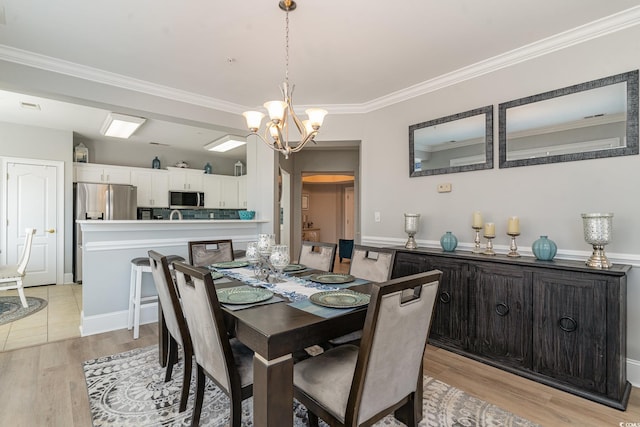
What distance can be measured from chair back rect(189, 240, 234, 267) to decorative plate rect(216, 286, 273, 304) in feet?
3.79

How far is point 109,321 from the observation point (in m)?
3.13

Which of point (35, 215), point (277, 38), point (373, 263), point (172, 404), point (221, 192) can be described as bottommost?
point (172, 404)

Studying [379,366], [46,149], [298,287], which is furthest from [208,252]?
[46,149]

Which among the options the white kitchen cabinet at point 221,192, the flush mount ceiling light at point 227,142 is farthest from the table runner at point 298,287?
the white kitchen cabinet at point 221,192

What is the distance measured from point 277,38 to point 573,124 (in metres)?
2.39

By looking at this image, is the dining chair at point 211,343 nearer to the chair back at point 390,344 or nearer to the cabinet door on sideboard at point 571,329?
the chair back at point 390,344

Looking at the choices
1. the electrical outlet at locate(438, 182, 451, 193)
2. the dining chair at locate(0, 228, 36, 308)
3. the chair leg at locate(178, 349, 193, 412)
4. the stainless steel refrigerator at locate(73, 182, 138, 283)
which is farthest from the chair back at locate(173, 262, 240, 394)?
the stainless steel refrigerator at locate(73, 182, 138, 283)

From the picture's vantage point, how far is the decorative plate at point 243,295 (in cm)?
156

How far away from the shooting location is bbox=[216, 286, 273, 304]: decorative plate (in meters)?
1.56

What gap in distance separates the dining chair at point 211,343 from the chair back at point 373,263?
3.70ft

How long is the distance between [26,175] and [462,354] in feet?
21.3

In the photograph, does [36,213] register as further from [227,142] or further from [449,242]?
[449,242]

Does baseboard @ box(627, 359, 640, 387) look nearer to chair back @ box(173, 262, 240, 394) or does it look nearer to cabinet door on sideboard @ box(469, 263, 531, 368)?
cabinet door on sideboard @ box(469, 263, 531, 368)

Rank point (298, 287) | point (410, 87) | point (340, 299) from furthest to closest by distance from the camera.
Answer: point (410, 87) → point (298, 287) → point (340, 299)
